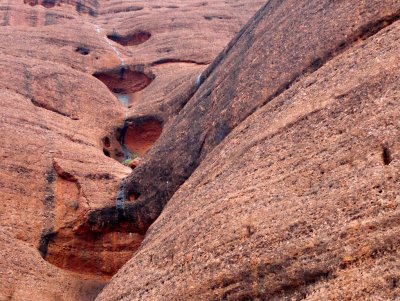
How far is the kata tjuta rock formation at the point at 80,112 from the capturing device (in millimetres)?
14375

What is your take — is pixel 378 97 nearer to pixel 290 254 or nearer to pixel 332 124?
pixel 332 124

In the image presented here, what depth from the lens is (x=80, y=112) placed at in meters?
19.6

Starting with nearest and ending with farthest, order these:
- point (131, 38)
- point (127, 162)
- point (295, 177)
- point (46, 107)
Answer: point (295, 177), point (46, 107), point (127, 162), point (131, 38)

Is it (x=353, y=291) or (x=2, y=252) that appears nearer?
(x=353, y=291)

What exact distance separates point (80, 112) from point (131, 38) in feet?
32.1

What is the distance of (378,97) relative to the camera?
8.93 m

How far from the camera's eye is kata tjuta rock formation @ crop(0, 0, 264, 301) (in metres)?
14.4

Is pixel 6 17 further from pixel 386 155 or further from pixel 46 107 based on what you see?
pixel 386 155

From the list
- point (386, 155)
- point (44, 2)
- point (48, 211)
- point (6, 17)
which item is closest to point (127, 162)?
point (48, 211)

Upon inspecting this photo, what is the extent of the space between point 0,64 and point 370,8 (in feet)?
40.9

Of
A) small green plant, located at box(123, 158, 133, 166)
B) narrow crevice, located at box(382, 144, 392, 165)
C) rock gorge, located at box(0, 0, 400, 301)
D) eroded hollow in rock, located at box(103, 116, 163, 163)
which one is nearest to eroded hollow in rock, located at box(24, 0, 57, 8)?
rock gorge, located at box(0, 0, 400, 301)

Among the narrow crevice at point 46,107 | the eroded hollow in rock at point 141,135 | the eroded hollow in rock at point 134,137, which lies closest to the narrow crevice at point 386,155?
the eroded hollow in rock at point 134,137

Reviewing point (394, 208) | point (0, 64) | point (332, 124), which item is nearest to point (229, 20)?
point (0, 64)

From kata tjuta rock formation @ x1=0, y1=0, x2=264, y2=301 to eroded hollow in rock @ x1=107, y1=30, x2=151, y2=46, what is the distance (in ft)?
0.15
